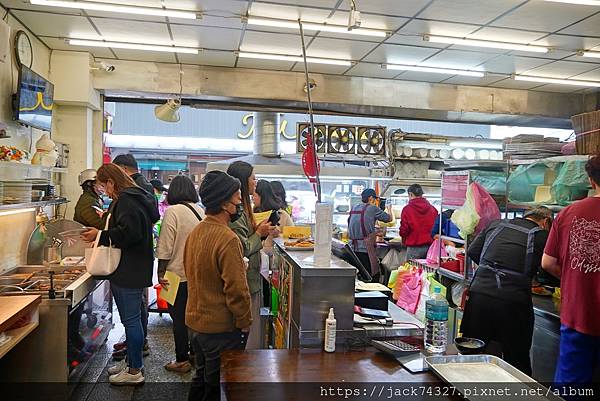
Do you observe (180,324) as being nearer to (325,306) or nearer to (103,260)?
(103,260)

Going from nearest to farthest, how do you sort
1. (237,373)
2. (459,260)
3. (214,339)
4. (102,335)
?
1. (237,373)
2. (214,339)
3. (102,335)
4. (459,260)

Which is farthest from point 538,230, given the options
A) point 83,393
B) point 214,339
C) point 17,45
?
point 17,45

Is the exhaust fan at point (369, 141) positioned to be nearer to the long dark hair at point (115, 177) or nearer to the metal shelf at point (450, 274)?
the metal shelf at point (450, 274)

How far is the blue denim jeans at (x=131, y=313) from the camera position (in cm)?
307

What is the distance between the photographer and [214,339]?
220 cm

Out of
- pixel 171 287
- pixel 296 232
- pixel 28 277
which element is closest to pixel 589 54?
pixel 296 232

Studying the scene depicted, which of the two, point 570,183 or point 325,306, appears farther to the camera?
point 570,183

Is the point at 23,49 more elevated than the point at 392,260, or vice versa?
the point at 23,49

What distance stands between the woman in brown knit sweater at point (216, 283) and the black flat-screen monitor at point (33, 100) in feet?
8.28

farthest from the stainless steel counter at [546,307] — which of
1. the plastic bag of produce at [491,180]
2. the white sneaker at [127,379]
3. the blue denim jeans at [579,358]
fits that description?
the white sneaker at [127,379]

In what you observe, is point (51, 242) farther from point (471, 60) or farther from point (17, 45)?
point (471, 60)

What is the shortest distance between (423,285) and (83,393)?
346cm

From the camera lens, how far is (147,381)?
11.1 feet

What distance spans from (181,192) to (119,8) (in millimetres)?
1781
